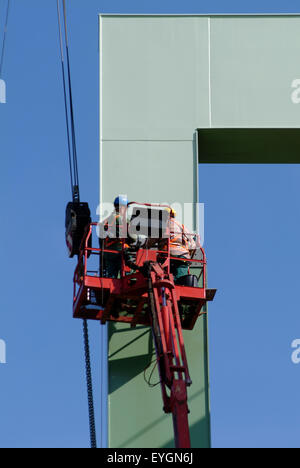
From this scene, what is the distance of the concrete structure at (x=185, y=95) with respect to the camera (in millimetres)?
22219

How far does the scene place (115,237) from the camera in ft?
67.4

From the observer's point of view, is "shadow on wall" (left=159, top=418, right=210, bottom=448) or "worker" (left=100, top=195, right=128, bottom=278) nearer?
"shadow on wall" (left=159, top=418, right=210, bottom=448)

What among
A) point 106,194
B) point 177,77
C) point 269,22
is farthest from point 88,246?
point 269,22

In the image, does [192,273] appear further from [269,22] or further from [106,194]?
[269,22]

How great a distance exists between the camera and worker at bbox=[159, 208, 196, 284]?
21.1 m

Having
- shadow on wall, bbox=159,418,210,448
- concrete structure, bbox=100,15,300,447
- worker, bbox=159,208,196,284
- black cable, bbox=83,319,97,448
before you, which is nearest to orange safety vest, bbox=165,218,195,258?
worker, bbox=159,208,196,284

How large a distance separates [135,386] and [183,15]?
758 cm

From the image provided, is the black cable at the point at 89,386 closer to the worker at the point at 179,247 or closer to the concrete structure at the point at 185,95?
the worker at the point at 179,247

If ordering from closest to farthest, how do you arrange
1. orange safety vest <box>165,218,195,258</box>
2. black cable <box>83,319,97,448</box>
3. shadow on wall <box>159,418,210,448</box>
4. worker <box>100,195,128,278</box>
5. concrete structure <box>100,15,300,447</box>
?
shadow on wall <box>159,418,210,448</box>, worker <box>100,195,128,278</box>, black cable <box>83,319,97,448</box>, orange safety vest <box>165,218,195,258</box>, concrete structure <box>100,15,300,447</box>

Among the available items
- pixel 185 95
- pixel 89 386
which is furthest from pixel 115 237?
pixel 185 95

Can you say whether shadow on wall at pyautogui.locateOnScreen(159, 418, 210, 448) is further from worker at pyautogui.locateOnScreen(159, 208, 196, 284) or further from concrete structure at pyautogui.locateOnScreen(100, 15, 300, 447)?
concrete structure at pyautogui.locateOnScreen(100, 15, 300, 447)

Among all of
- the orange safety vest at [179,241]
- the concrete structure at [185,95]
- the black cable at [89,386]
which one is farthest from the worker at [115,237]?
the black cable at [89,386]

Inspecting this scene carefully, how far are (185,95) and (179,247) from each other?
11.0ft

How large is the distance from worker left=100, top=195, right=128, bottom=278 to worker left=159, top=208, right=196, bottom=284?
3.29 feet
